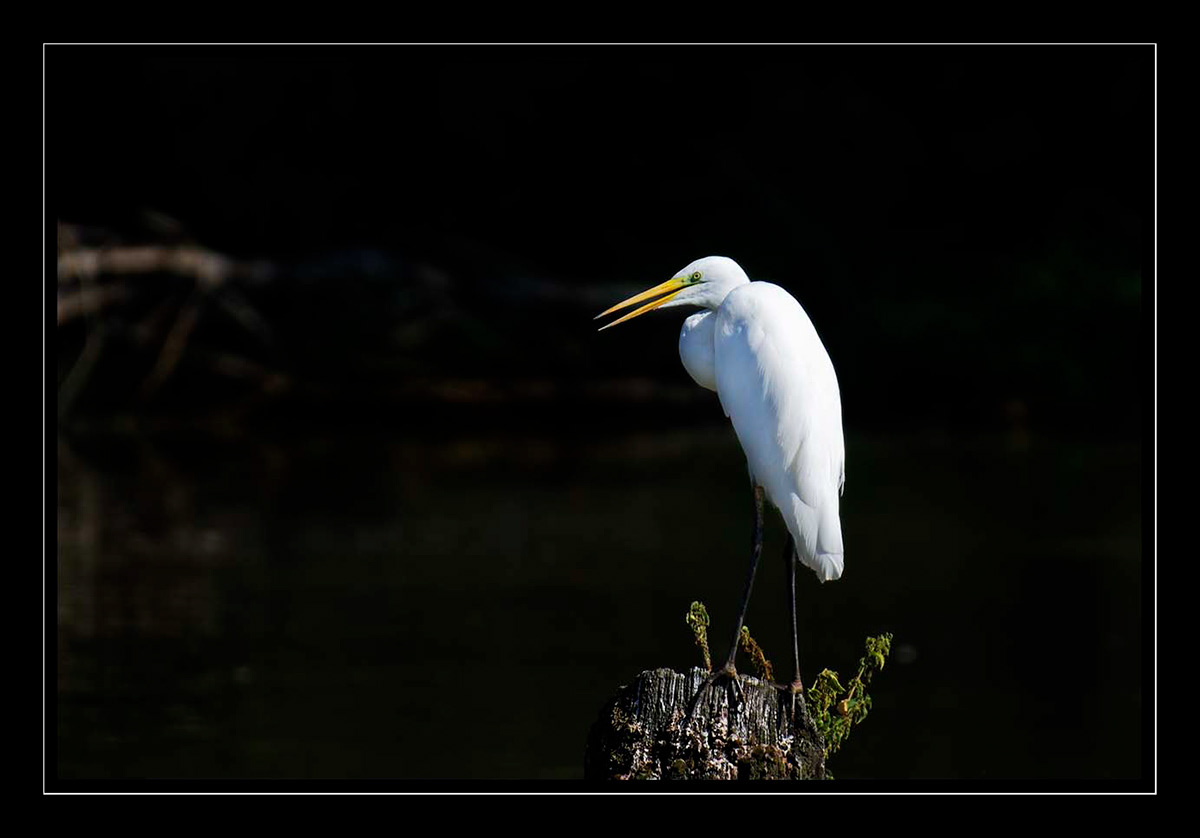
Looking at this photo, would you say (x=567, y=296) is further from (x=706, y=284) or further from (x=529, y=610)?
(x=706, y=284)

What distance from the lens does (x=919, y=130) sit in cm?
1566

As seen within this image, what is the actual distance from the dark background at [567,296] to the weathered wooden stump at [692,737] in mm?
5142

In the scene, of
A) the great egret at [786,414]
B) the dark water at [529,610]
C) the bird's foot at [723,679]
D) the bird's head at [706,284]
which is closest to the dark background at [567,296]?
the dark water at [529,610]

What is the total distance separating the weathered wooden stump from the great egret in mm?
259

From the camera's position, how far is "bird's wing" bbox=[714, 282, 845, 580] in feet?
12.1

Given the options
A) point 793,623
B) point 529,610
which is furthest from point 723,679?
point 529,610

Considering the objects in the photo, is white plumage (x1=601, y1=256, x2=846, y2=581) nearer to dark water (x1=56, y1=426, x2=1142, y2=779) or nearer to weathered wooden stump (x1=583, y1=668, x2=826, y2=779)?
weathered wooden stump (x1=583, y1=668, x2=826, y2=779)

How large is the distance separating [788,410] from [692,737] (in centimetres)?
81

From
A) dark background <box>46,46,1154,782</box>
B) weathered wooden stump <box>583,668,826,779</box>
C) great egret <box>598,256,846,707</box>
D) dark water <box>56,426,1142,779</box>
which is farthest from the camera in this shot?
dark background <box>46,46,1154,782</box>

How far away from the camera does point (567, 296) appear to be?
14281 mm

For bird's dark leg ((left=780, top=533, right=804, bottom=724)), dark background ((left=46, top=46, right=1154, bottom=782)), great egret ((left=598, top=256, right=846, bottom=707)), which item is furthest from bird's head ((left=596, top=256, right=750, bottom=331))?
dark background ((left=46, top=46, right=1154, bottom=782))

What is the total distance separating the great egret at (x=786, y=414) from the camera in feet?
12.1

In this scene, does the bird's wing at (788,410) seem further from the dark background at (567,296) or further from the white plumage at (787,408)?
the dark background at (567,296)

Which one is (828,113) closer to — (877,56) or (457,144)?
(877,56)
